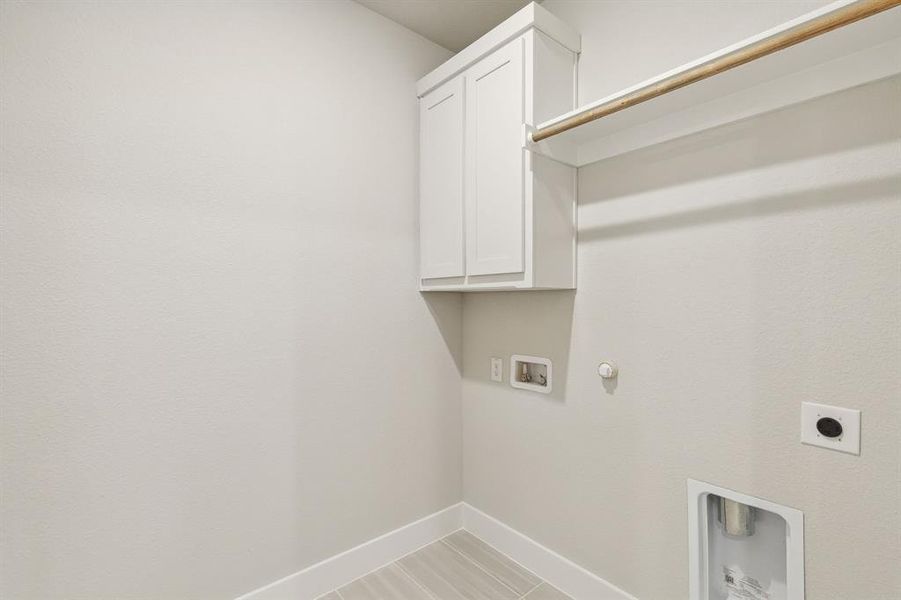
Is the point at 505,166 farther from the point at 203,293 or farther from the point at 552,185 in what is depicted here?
the point at 203,293

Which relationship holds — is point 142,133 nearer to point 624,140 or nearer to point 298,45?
point 298,45

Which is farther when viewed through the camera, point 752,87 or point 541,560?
point 541,560

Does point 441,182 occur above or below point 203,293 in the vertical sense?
above

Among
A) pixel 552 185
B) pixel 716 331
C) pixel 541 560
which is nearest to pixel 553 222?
pixel 552 185

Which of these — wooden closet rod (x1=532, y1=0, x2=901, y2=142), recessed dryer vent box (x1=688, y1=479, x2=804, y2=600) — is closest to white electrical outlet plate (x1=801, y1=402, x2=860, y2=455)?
recessed dryer vent box (x1=688, y1=479, x2=804, y2=600)

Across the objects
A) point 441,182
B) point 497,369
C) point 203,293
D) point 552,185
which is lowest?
point 497,369

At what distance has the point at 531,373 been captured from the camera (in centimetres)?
187

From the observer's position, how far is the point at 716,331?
4.26ft

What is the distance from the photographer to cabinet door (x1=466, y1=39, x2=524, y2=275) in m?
1.53

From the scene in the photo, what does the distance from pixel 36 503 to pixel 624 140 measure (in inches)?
86.9

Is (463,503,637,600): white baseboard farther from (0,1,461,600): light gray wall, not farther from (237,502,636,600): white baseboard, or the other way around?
(0,1,461,600): light gray wall

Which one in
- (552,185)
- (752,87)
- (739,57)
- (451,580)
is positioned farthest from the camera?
(451,580)

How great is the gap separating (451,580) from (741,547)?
3.72ft

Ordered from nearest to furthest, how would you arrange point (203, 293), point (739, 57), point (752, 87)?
point (739, 57)
point (752, 87)
point (203, 293)
